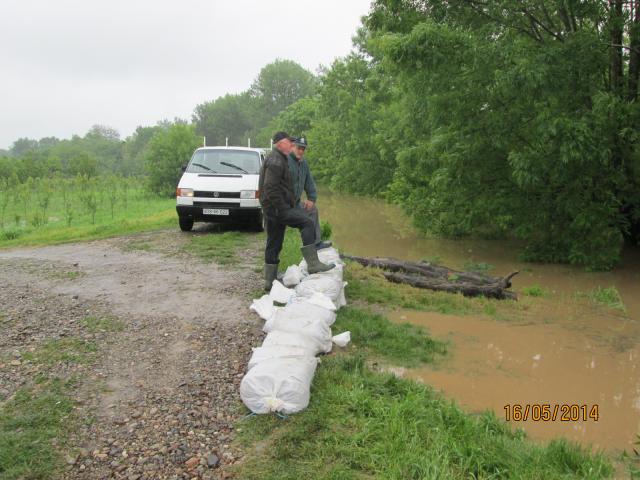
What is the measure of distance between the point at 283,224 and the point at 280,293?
915 millimetres

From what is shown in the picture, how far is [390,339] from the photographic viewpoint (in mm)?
5422

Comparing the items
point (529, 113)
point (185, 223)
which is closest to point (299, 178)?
point (185, 223)

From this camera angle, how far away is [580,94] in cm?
1021

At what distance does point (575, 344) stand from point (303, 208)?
139 inches

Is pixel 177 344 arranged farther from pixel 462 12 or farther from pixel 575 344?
pixel 462 12

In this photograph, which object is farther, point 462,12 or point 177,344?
point 462,12

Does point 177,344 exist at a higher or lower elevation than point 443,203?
lower

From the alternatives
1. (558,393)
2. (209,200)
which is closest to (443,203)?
(209,200)

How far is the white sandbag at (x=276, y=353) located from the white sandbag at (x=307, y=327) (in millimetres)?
378

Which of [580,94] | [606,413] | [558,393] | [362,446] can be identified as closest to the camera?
[362,446]

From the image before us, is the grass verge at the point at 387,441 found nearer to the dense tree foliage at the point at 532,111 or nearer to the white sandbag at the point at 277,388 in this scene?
the white sandbag at the point at 277,388

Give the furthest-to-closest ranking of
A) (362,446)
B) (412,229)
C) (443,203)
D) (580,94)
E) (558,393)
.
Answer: (412,229), (443,203), (580,94), (558,393), (362,446)

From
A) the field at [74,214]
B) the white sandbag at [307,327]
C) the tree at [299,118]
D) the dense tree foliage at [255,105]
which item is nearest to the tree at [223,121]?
the dense tree foliage at [255,105]

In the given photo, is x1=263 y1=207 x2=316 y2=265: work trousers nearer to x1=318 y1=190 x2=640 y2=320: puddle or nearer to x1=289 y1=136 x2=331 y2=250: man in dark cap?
x1=289 y1=136 x2=331 y2=250: man in dark cap
